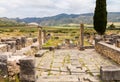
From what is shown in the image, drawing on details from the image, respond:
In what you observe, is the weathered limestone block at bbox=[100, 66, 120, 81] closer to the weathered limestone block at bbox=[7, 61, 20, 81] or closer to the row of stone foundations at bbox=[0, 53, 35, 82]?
the row of stone foundations at bbox=[0, 53, 35, 82]

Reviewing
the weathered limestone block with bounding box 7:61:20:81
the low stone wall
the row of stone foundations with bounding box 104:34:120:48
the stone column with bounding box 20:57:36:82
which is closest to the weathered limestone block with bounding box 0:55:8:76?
the weathered limestone block with bounding box 7:61:20:81

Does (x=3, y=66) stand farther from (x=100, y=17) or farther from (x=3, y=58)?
(x=100, y=17)

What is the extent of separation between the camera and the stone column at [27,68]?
8.57 m

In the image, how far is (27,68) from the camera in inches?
339

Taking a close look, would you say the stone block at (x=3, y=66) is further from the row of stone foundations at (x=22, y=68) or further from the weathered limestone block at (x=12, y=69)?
the weathered limestone block at (x=12, y=69)

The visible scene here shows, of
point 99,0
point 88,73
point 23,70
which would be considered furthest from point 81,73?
point 99,0

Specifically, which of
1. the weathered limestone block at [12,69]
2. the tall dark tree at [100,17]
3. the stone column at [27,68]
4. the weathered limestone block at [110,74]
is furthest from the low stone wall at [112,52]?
the tall dark tree at [100,17]

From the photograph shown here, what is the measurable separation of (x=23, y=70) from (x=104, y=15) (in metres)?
26.1

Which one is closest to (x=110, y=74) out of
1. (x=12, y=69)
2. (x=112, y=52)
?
(x=12, y=69)

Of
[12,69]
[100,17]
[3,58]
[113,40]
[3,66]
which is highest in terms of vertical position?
[100,17]

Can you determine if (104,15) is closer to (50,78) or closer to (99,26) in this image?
(99,26)

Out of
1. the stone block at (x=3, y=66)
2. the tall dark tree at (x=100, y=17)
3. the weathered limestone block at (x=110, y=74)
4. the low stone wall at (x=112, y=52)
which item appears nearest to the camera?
the stone block at (x=3, y=66)

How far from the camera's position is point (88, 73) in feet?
34.9

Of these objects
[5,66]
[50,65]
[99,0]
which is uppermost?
[99,0]
